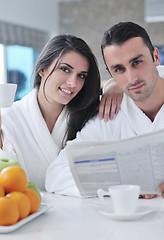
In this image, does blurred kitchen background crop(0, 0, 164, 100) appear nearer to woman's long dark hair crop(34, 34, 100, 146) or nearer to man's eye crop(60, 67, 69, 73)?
woman's long dark hair crop(34, 34, 100, 146)

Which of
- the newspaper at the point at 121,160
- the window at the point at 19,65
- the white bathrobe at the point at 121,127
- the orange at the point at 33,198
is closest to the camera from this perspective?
the orange at the point at 33,198

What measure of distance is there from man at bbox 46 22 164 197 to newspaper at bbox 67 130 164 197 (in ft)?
1.28

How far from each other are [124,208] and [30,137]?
93cm

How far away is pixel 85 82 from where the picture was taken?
2004 millimetres

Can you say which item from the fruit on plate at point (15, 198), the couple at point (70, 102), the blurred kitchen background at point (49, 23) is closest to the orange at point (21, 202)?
the fruit on plate at point (15, 198)

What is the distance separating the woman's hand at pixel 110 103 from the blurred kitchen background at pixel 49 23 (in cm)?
337

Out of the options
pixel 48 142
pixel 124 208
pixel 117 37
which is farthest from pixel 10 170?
pixel 117 37

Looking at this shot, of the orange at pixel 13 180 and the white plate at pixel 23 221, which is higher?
the orange at pixel 13 180

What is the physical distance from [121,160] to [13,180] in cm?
35

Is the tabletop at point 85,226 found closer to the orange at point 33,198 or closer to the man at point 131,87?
the orange at point 33,198

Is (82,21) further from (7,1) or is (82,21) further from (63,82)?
(63,82)

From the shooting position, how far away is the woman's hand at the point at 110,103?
1.86 meters

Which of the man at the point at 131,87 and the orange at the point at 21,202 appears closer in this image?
the orange at the point at 21,202

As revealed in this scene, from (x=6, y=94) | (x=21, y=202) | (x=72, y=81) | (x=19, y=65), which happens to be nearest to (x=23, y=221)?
(x=21, y=202)
